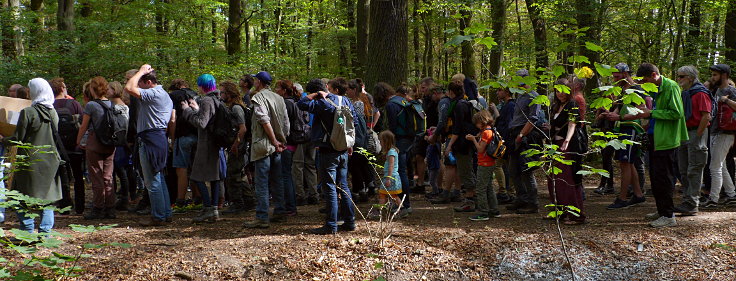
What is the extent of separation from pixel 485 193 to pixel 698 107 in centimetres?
272

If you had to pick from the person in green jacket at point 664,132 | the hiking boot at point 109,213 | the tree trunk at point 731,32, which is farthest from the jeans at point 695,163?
the tree trunk at point 731,32

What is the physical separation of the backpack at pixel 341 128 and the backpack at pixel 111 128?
290 cm

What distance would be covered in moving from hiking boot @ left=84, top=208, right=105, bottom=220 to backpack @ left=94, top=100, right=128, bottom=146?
96cm

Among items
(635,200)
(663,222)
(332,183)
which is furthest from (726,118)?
(332,183)

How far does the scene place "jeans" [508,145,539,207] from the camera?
709 cm

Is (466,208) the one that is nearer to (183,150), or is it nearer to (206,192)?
(206,192)

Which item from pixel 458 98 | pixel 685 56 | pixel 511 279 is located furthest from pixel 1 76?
pixel 685 56

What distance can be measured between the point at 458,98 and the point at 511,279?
3.01 m

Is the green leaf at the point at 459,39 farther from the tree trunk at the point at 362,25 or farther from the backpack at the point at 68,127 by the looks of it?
the tree trunk at the point at 362,25

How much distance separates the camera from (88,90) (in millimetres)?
7035

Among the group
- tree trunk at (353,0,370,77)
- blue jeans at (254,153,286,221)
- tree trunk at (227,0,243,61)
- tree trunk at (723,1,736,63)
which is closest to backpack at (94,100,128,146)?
blue jeans at (254,153,286,221)

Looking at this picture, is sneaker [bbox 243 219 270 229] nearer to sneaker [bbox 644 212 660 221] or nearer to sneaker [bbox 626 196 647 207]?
sneaker [bbox 644 212 660 221]

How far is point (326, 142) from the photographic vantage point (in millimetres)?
5980

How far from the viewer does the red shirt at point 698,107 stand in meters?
6.38
